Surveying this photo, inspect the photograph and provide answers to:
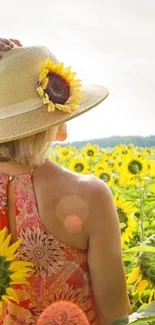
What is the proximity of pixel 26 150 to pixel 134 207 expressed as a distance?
156 centimetres

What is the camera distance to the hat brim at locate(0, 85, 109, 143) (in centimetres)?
130

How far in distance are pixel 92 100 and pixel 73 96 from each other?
63 millimetres

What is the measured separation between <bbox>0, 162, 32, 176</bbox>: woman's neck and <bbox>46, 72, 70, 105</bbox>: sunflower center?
0.45 feet

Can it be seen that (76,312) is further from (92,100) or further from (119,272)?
(92,100)

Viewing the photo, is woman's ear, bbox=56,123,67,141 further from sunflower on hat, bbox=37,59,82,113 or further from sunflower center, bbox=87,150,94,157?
sunflower center, bbox=87,150,94,157

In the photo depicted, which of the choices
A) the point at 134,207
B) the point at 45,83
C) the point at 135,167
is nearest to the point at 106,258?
the point at 45,83

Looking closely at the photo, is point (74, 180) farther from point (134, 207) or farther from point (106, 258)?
point (134, 207)

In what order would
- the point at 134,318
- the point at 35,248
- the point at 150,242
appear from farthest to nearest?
the point at 35,248 → the point at 150,242 → the point at 134,318

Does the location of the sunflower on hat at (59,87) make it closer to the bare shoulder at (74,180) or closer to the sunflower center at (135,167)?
the bare shoulder at (74,180)

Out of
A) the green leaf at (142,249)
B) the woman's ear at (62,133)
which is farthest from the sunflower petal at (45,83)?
the green leaf at (142,249)

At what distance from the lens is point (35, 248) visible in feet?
4.39

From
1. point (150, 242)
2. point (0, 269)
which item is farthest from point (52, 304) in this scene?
point (150, 242)

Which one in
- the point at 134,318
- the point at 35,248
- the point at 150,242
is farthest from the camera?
the point at 35,248

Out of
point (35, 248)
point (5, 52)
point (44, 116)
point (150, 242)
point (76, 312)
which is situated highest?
point (5, 52)
